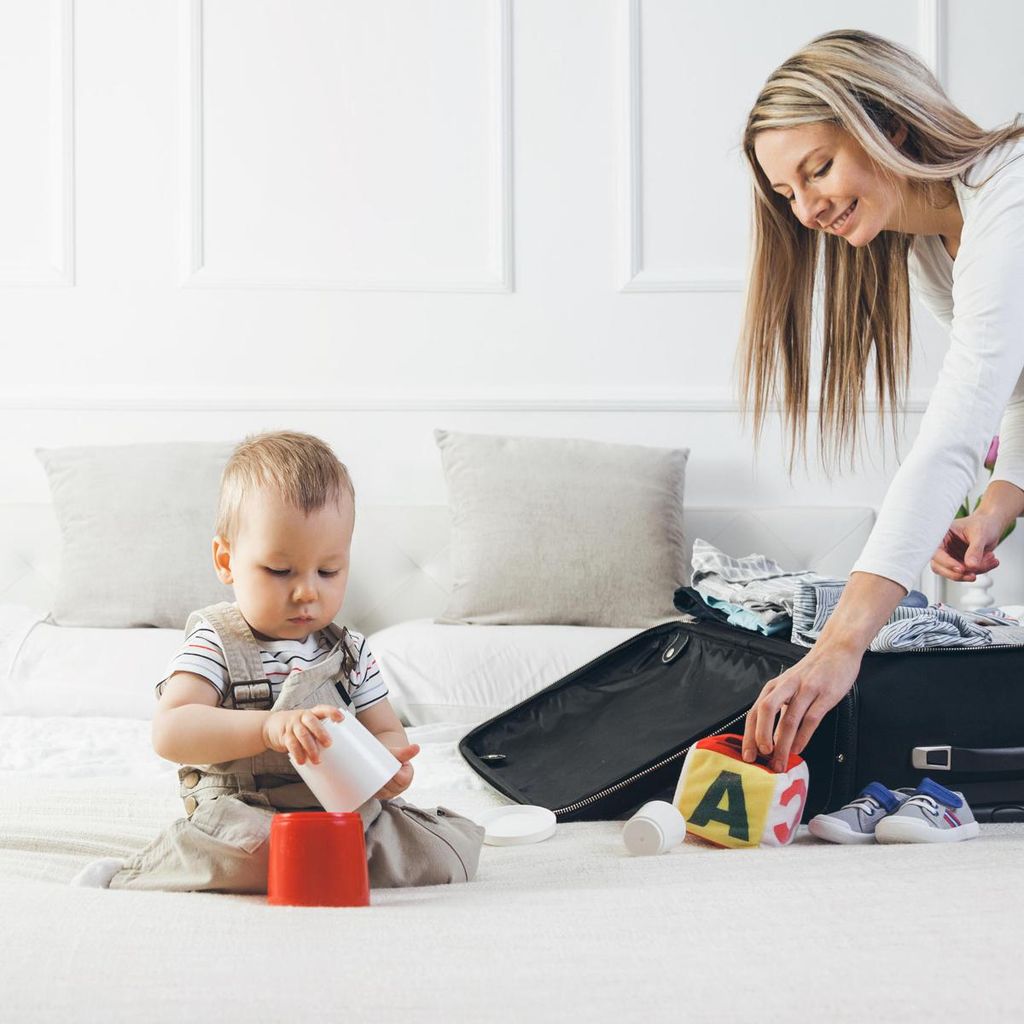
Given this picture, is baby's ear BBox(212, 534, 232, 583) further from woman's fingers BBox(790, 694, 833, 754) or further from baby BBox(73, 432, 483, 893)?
woman's fingers BBox(790, 694, 833, 754)

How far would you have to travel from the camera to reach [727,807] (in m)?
1.22

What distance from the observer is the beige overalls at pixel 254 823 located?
0.97 metres

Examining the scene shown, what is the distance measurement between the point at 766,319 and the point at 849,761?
2.16 ft

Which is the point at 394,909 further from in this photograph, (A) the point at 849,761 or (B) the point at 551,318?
(B) the point at 551,318

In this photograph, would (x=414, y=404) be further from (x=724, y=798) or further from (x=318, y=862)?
(x=318, y=862)

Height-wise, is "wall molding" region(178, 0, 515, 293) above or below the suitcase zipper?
above

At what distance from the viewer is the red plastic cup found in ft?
2.95

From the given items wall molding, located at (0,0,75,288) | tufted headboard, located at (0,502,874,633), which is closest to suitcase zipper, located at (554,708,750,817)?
tufted headboard, located at (0,502,874,633)

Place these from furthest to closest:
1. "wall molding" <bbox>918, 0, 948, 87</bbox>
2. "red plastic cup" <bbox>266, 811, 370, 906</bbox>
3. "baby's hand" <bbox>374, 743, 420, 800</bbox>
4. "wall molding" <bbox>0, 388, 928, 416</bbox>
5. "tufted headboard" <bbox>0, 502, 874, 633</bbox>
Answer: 1. "wall molding" <bbox>918, 0, 948, 87</bbox>
2. "wall molding" <bbox>0, 388, 928, 416</bbox>
3. "tufted headboard" <bbox>0, 502, 874, 633</bbox>
4. "baby's hand" <bbox>374, 743, 420, 800</bbox>
5. "red plastic cup" <bbox>266, 811, 370, 906</bbox>

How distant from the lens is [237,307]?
2814mm

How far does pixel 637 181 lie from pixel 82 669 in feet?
5.70

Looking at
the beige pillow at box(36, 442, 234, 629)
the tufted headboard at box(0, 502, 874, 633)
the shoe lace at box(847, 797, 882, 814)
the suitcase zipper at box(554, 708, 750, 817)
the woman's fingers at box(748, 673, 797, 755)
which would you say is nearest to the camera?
the woman's fingers at box(748, 673, 797, 755)

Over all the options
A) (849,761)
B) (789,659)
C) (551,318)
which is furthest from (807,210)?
(551,318)

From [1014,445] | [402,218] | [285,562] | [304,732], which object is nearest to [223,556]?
[285,562]
